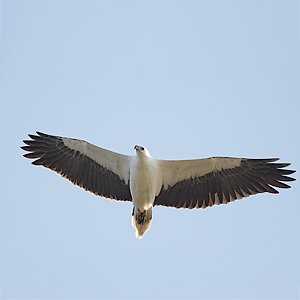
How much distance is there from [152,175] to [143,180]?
22 centimetres

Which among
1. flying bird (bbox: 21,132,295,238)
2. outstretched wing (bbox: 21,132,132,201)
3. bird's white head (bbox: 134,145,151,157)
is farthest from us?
outstretched wing (bbox: 21,132,132,201)

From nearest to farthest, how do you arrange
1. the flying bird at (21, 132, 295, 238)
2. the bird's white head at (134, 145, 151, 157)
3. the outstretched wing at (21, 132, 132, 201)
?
1. the bird's white head at (134, 145, 151, 157)
2. the flying bird at (21, 132, 295, 238)
3. the outstretched wing at (21, 132, 132, 201)

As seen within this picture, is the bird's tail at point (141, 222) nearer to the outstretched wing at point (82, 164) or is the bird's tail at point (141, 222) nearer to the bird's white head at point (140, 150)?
the outstretched wing at point (82, 164)

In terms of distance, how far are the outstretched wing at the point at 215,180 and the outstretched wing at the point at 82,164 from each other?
32.8 inches

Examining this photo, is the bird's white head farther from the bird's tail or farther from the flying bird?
the bird's tail

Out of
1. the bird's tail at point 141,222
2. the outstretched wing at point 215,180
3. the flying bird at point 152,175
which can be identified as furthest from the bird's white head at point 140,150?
the bird's tail at point 141,222

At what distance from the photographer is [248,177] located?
12.2 metres

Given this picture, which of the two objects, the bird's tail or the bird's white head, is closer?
the bird's white head

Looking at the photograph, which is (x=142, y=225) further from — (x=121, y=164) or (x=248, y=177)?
(x=248, y=177)

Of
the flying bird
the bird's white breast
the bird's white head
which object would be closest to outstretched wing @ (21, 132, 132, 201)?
the flying bird

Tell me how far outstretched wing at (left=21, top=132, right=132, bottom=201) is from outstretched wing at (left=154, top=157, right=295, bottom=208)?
2.74 feet

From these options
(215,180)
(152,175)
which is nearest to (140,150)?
(152,175)

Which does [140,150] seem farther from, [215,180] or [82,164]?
[215,180]

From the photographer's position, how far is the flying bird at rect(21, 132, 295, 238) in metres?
12.1
